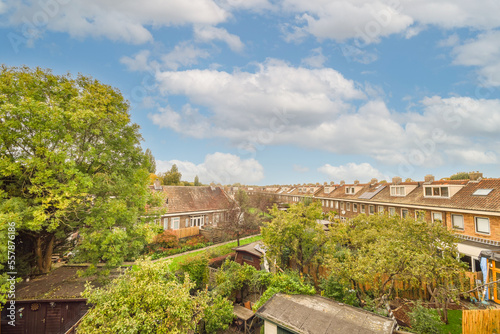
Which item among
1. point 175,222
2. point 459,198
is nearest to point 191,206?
point 175,222

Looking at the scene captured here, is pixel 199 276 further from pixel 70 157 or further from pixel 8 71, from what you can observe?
pixel 8 71

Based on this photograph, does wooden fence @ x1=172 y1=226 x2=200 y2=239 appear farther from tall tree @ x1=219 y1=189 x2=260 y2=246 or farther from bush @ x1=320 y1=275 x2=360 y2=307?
bush @ x1=320 y1=275 x2=360 y2=307

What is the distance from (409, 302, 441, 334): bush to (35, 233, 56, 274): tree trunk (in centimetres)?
2048

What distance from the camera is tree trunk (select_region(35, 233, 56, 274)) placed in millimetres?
13633

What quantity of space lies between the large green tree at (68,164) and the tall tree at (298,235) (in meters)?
7.72

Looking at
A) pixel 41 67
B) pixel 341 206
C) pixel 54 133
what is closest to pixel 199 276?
pixel 54 133

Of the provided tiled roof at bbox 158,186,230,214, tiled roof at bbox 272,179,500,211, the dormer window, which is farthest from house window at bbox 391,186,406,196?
tiled roof at bbox 158,186,230,214

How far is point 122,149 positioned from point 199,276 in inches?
391

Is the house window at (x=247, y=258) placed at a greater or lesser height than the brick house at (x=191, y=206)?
lesser

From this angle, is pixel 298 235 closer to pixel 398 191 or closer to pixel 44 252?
pixel 44 252

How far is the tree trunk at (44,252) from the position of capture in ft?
44.7

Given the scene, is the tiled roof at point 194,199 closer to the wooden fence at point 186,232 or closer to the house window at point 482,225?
the wooden fence at point 186,232

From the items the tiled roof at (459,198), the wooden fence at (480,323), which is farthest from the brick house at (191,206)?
the wooden fence at (480,323)

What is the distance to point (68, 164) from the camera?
1066 cm
